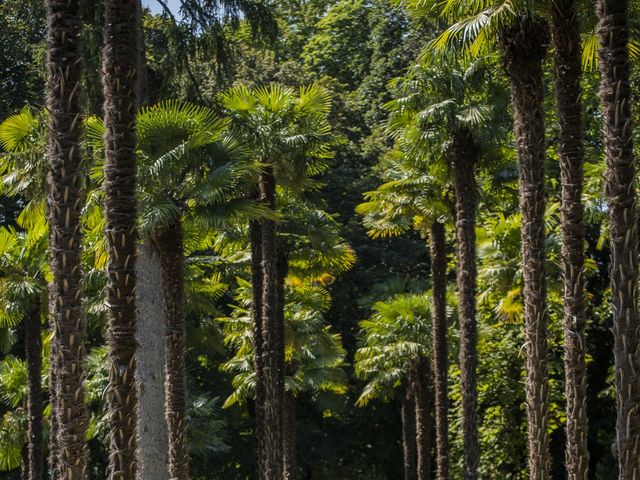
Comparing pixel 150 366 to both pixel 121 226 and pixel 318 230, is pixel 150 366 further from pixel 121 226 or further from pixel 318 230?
pixel 121 226

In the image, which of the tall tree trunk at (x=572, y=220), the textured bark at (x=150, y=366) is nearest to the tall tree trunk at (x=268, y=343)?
the textured bark at (x=150, y=366)

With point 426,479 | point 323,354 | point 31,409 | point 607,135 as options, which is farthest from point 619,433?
point 323,354

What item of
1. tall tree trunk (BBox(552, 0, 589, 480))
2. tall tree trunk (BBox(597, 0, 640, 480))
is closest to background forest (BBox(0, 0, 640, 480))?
tall tree trunk (BBox(552, 0, 589, 480))

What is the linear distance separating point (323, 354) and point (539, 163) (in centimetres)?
1704

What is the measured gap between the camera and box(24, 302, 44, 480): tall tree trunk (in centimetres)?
2362

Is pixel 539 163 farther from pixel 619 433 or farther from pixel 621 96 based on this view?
pixel 619 433

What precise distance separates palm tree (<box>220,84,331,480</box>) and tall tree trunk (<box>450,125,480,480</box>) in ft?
9.86

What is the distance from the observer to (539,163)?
15.0 meters

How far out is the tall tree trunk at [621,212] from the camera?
11227mm

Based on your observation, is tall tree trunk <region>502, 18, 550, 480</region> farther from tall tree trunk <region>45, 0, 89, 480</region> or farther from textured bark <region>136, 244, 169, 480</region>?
textured bark <region>136, 244, 169, 480</region>

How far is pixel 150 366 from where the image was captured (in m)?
19.6

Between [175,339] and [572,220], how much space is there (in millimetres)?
7267

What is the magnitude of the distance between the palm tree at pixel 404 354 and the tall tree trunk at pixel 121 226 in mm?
18705

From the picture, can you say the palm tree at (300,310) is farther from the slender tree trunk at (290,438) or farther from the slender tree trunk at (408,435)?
the slender tree trunk at (408,435)
